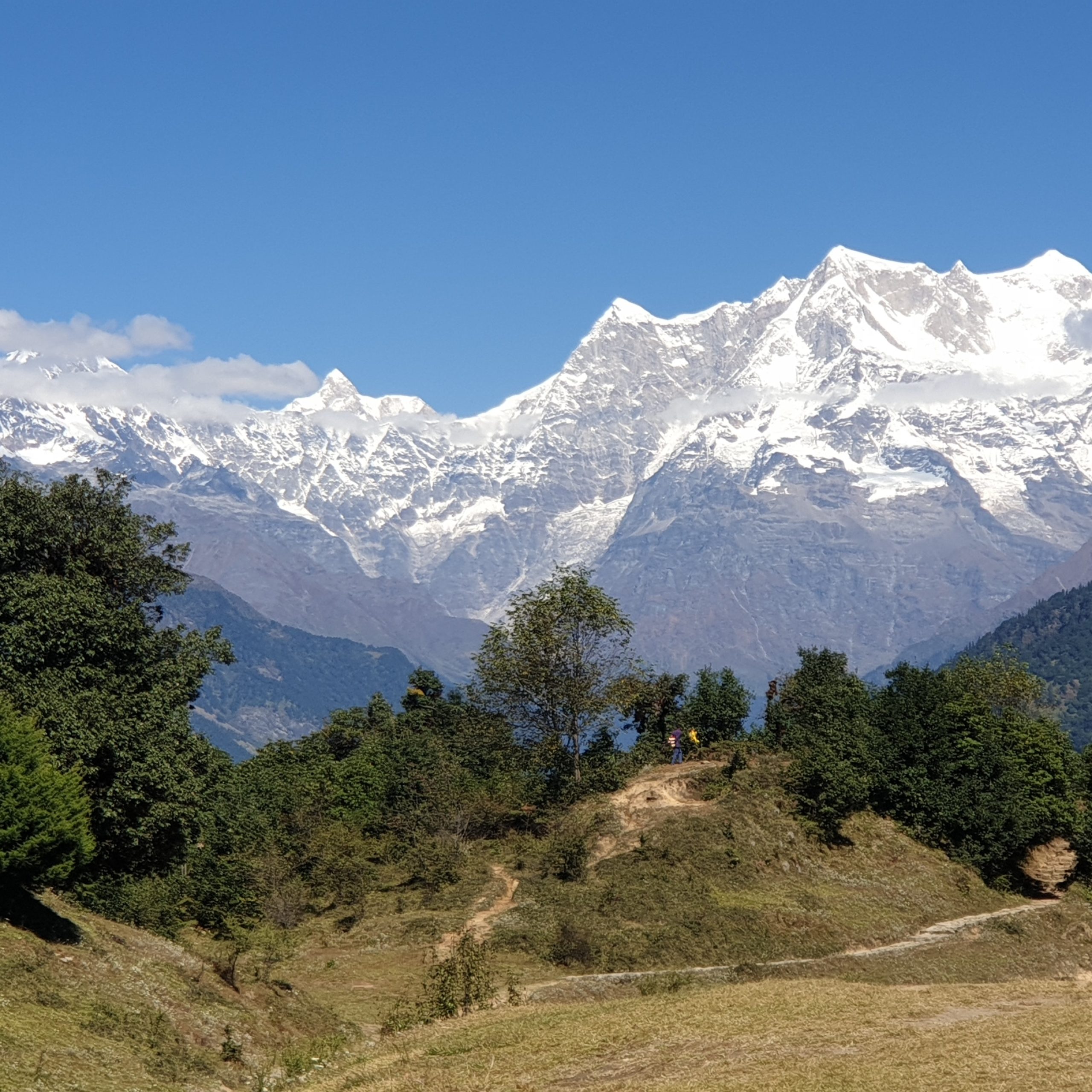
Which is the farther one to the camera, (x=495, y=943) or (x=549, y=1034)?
(x=495, y=943)

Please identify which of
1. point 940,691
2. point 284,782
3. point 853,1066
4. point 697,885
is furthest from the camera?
point 284,782

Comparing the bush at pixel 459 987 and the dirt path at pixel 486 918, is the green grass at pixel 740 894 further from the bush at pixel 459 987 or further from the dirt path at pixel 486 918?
the bush at pixel 459 987

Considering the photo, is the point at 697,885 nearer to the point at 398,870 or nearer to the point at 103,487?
the point at 398,870

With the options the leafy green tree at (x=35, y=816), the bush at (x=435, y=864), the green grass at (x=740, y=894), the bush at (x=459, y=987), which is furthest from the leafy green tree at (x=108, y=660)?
the green grass at (x=740, y=894)

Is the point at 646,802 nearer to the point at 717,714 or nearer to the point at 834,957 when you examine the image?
the point at 717,714

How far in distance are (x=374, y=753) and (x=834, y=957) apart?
5875 cm

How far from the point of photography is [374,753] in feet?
366

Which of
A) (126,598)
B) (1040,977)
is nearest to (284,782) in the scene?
(126,598)

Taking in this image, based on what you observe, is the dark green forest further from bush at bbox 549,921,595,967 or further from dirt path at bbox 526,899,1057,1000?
bush at bbox 549,921,595,967

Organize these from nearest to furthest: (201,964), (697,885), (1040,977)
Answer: (201,964), (1040,977), (697,885)

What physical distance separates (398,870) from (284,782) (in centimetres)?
3200

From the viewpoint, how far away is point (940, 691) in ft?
297

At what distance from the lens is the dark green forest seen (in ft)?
182

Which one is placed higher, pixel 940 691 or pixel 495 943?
pixel 940 691
